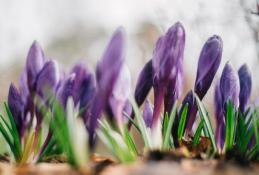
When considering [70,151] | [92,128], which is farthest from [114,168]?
[92,128]

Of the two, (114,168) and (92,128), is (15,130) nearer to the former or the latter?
(92,128)

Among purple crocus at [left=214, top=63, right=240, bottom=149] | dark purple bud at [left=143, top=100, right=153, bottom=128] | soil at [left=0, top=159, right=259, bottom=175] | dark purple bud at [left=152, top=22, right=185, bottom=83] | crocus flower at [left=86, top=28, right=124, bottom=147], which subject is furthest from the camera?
dark purple bud at [left=143, top=100, right=153, bottom=128]

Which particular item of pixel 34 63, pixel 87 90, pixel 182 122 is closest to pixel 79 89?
pixel 87 90

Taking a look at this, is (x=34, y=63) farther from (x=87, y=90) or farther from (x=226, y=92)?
(x=226, y=92)

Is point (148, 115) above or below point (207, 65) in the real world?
below

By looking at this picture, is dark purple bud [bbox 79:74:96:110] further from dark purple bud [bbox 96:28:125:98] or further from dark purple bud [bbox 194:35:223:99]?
dark purple bud [bbox 194:35:223:99]

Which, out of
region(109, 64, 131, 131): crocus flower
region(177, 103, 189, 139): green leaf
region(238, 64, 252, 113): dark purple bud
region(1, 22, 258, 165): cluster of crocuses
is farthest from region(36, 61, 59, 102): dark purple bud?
region(238, 64, 252, 113): dark purple bud
